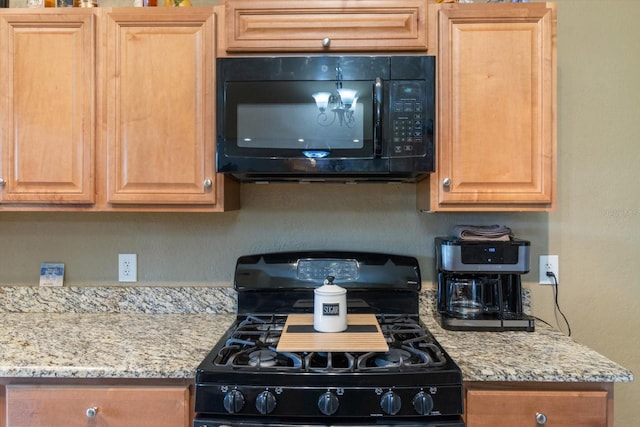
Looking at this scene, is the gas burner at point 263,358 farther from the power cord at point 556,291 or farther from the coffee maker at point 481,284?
the power cord at point 556,291

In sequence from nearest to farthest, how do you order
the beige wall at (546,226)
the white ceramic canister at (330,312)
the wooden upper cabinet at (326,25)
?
the white ceramic canister at (330,312)
the wooden upper cabinet at (326,25)
the beige wall at (546,226)

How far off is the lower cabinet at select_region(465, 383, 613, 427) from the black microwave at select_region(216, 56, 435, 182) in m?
0.73

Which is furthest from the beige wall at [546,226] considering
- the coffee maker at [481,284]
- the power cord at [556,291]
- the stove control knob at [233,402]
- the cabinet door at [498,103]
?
the stove control knob at [233,402]

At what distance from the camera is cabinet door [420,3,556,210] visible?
1527 mm

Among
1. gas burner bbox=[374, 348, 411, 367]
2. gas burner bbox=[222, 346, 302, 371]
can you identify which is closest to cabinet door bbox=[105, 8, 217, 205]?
gas burner bbox=[222, 346, 302, 371]

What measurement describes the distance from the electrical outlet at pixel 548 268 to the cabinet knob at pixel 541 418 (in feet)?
2.57

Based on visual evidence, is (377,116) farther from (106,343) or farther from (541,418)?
(106,343)

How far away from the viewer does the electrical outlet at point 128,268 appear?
1916mm

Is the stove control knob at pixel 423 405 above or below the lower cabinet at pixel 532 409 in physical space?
above

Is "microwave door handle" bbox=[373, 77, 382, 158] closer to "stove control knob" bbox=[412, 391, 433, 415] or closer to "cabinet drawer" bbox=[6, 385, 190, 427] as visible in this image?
"stove control knob" bbox=[412, 391, 433, 415]

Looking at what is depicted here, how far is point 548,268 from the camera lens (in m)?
1.88

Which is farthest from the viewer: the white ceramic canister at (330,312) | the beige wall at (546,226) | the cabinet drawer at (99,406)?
the beige wall at (546,226)

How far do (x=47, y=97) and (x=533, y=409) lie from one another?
1902 millimetres

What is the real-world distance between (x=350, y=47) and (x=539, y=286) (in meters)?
1.28
